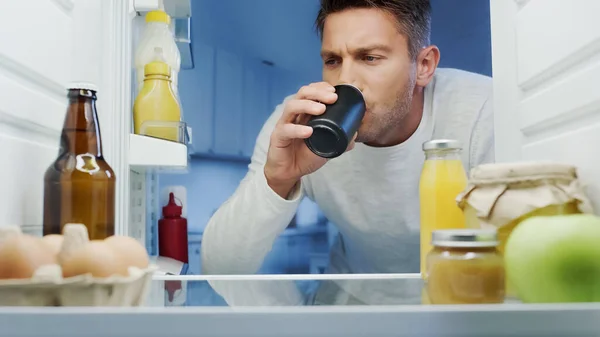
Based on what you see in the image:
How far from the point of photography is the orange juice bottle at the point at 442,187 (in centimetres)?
69

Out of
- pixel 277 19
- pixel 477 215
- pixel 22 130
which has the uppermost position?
pixel 277 19

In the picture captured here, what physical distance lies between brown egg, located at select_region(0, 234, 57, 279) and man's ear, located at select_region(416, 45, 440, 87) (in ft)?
3.78

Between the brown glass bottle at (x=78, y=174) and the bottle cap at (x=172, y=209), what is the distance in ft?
2.21

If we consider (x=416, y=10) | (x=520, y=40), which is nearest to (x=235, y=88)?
(x=416, y=10)

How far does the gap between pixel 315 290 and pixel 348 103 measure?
0.34 m

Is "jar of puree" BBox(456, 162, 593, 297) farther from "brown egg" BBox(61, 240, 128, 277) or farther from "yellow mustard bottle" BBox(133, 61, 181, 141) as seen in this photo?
"yellow mustard bottle" BBox(133, 61, 181, 141)

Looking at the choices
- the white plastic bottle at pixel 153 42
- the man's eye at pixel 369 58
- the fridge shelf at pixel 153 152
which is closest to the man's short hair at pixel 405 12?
the man's eye at pixel 369 58

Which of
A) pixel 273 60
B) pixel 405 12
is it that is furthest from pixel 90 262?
pixel 273 60

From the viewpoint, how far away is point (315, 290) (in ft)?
2.16

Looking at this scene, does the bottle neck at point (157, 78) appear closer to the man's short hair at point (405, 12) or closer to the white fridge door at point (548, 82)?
the man's short hair at point (405, 12)

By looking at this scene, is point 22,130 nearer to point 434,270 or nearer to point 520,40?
point 434,270

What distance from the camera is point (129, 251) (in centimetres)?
46

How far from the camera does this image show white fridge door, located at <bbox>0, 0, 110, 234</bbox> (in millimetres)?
604

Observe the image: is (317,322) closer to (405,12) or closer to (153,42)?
(153,42)
